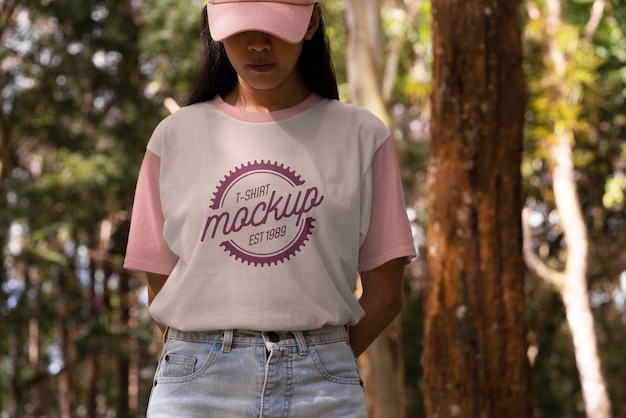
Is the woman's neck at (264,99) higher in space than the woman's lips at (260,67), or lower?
lower

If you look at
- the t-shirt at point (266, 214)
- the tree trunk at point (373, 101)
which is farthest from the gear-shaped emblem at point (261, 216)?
the tree trunk at point (373, 101)

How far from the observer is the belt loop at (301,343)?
1982 millimetres

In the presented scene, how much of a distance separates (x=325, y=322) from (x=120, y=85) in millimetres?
18329

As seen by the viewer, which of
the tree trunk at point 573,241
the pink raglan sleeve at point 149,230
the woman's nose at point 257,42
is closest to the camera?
the woman's nose at point 257,42

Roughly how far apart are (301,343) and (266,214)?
26 centimetres

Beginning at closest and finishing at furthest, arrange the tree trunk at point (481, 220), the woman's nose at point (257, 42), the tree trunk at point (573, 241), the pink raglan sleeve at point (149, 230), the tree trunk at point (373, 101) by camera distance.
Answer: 1. the woman's nose at point (257, 42)
2. the pink raglan sleeve at point (149, 230)
3. the tree trunk at point (481, 220)
4. the tree trunk at point (373, 101)
5. the tree trunk at point (573, 241)

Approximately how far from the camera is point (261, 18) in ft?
6.71

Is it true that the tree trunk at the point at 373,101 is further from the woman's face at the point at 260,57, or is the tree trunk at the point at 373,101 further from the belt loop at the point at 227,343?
the belt loop at the point at 227,343

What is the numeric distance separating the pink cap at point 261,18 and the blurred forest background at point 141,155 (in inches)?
429

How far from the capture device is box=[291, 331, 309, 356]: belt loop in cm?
198

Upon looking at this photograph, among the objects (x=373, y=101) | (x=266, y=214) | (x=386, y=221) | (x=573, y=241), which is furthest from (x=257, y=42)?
(x=573, y=241)

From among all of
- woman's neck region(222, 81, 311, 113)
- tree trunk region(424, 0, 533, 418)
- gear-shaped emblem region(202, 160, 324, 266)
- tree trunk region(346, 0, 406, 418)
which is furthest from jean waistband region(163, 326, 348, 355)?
tree trunk region(346, 0, 406, 418)

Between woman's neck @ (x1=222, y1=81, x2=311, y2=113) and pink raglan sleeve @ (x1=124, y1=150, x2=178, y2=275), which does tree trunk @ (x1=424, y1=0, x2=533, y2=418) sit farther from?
pink raglan sleeve @ (x1=124, y1=150, x2=178, y2=275)

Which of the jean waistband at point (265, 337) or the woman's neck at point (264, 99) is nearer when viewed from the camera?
the jean waistband at point (265, 337)
